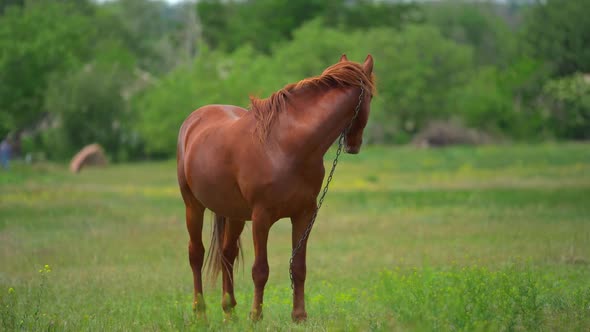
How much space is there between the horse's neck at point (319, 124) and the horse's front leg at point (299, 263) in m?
0.62

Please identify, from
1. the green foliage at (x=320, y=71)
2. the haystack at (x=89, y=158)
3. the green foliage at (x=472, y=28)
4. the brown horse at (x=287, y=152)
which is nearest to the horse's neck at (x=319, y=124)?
the brown horse at (x=287, y=152)

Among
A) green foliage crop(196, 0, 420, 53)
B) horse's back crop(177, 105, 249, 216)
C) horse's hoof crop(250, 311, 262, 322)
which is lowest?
green foliage crop(196, 0, 420, 53)

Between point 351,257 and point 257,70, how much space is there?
144 ft

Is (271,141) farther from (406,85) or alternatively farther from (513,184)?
(406,85)

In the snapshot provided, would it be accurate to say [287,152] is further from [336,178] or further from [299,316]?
[336,178]

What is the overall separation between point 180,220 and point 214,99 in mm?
30208

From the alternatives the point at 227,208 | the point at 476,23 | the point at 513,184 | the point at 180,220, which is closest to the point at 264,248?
→ the point at 227,208

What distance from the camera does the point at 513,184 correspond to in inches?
1173

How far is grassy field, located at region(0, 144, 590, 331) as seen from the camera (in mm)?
8234

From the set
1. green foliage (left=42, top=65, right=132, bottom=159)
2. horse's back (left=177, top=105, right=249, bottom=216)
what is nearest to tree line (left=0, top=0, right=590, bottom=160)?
green foliage (left=42, top=65, right=132, bottom=159)

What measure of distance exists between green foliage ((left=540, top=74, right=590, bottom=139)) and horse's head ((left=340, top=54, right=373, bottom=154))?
54361mm

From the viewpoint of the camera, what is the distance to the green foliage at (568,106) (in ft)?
203

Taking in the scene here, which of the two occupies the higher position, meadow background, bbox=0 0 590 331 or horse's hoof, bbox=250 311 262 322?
horse's hoof, bbox=250 311 262 322

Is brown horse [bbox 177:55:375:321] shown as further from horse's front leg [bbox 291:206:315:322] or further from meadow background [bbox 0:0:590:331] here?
meadow background [bbox 0:0:590:331]
